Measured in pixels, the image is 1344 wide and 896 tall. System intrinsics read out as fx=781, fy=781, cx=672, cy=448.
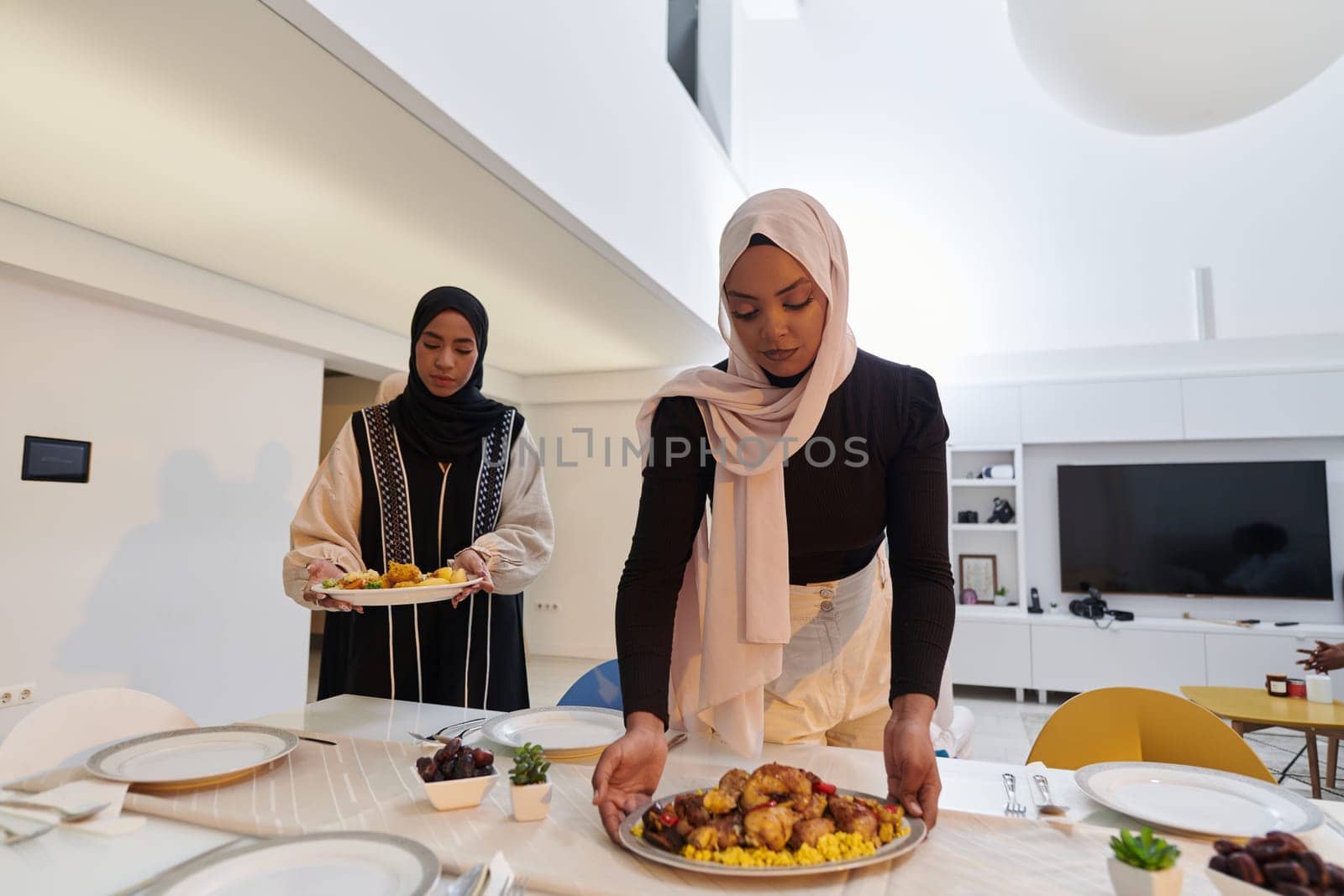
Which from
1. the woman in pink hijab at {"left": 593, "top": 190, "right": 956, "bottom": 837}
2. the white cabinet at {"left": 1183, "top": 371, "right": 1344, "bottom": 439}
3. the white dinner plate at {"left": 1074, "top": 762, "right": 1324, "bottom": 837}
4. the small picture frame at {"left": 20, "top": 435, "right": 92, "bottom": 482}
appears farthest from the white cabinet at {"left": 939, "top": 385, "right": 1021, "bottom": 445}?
the small picture frame at {"left": 20, "top": 435, "right": 92, "bottom": 482}

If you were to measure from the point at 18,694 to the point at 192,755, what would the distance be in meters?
2.22

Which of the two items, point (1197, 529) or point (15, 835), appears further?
point (1197, 529)

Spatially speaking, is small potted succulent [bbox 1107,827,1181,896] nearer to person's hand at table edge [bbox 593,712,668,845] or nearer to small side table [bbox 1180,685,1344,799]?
person's hand at table edge [bbox 593,712,668,845]

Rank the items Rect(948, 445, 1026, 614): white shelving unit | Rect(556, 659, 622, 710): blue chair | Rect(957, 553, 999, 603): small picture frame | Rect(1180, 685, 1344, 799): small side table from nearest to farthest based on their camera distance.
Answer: Rect(556, 659, 622, 710): blue chair < Rect(1180, 685, 1344, 799): small side table < Rect(948, 445, 1026, 614): white shelving unit < Rect(957, 553, 999, 603): small picture frame

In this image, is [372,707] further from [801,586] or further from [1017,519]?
[1017,519]

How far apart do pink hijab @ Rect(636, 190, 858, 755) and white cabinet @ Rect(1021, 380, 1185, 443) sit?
446 cm

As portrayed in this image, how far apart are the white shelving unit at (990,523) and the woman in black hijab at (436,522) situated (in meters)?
3.94

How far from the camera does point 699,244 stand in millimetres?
4289

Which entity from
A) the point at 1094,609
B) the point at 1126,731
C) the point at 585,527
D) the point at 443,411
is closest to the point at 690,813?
the point at 1126,731

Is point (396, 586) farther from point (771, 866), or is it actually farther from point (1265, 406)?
point (1265, 406)

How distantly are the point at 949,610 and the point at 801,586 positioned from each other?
0.75 feet

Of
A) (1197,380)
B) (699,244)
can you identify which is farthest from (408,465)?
(1197,380)

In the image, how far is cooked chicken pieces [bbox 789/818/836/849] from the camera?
0.65 metres

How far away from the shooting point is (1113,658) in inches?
180
